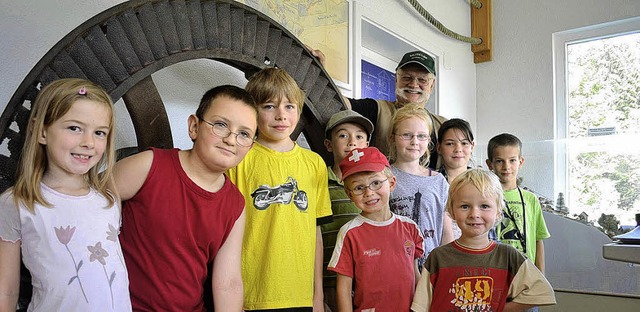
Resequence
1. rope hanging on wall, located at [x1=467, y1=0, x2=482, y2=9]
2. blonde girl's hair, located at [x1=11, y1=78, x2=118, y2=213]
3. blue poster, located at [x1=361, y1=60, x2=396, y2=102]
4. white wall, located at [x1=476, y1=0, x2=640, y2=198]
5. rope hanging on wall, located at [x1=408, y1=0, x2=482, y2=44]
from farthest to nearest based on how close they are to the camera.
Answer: rope hanging on wall, located at [x1=467, y1=0, x2=482, y2=9]
white wall, located at [x1=476, y1=0, x2=640, y2=198]
rope hanging on wall, located at [x1=408, y1=0, x2=482, y2=44]
blue poster, located at [x1=361, y1=60, x2=396, y2=102]
blonde girl's hair, located at [x1=11, y1=78, x2=118, y2=213]

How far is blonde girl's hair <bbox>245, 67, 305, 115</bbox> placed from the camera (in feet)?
5.20

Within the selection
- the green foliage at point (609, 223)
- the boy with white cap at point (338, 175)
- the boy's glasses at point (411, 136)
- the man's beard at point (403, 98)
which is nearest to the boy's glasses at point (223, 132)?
the boy with white cap at point (338, 175)

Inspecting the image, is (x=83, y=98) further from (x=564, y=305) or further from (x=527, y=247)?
(x=564, y=305)

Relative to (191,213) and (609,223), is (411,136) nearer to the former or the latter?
(191,213)

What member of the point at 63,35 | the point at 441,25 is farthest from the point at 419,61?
the point at 441,25

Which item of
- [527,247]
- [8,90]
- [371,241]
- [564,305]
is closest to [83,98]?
[8,90]

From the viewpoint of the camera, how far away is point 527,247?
86.9 inches

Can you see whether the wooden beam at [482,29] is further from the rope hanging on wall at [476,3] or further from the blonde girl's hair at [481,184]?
the blonde girl's hair at [481,184]

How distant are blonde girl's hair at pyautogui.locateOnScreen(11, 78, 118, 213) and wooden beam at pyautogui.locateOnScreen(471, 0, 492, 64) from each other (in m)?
3.99

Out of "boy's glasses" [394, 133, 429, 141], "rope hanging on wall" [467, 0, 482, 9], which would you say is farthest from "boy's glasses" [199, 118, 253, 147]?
"rope hanging on wall" [467, 0, 482, 9]

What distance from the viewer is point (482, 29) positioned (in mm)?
4691

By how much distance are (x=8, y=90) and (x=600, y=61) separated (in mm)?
4151

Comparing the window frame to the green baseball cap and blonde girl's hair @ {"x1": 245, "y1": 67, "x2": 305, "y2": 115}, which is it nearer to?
the green baseball cap

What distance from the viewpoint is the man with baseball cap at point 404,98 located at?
234 cm
